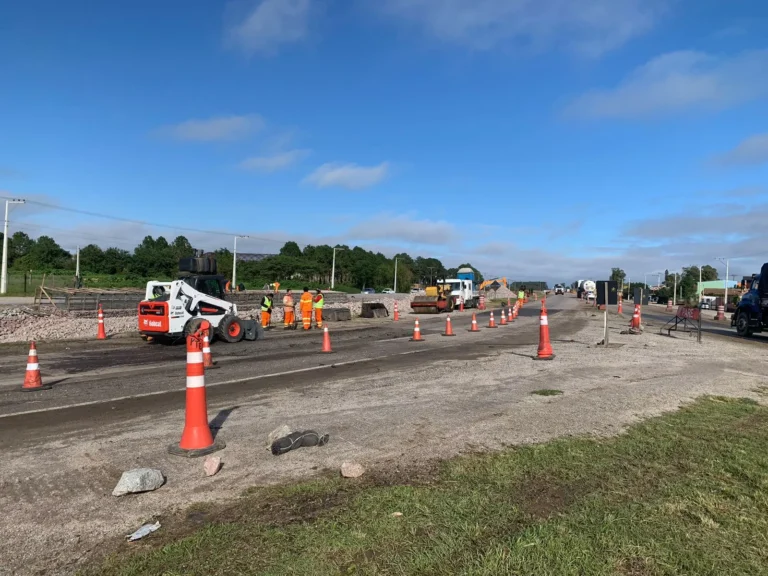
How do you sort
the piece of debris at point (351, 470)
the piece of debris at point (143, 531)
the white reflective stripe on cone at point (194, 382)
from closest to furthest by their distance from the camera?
the piece of debris at point (143, 531) → the piece of debris at point (351, 470) → the white reflective stripe on cone at point (194, 382)

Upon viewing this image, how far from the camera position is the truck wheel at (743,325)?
72.4 ft

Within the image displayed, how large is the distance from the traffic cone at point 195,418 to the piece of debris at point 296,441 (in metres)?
0.65

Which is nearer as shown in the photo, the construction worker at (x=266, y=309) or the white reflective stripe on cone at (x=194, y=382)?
the white reflective stripe on cone at (x=194, y=382)

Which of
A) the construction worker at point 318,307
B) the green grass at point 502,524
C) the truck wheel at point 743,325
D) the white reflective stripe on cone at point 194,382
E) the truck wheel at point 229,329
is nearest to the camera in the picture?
the green grass at point 502,524

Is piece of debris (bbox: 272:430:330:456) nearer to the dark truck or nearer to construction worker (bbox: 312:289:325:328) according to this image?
construction worker (bbox: 312:289:325:328)

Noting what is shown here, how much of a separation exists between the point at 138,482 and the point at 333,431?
7.58ft

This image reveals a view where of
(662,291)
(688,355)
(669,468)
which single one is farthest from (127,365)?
(662,291)

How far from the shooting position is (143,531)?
11.9 feet

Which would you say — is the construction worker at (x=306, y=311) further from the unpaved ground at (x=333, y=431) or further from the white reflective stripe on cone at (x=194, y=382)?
the white reflective stripe on cone at (x=194, y=382)

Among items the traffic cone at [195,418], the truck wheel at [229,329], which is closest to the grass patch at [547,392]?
the traffic cone at [195,418]

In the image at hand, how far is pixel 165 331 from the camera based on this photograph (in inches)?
600

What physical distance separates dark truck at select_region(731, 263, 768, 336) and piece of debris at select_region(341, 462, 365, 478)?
2231 cm

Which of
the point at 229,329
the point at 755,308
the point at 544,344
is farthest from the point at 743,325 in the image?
the point at 229,329

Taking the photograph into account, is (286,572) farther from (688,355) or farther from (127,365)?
(688,355)
